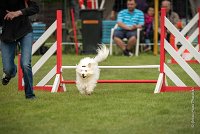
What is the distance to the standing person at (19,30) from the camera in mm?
11086

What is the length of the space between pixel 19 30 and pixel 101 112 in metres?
2.04

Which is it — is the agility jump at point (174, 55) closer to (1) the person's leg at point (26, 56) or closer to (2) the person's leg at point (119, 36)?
(1) the person's leg at point (26, 56)

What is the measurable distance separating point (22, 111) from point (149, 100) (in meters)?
2.21

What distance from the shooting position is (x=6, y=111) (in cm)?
1036

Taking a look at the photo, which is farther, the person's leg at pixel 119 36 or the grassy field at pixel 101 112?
the person's leg at pixel 119 36

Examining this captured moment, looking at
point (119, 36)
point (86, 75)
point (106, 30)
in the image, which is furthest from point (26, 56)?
point (106, 30)

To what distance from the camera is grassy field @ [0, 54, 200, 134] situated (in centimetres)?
880

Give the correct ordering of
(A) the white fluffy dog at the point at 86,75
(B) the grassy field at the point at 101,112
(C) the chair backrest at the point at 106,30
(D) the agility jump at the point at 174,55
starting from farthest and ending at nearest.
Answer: (C) the chair backrest at the point at 106,30 < (D) the agility jump at the point at 174,55 < (A) the white fluffy dog at the point at 86,75 < (B) the grassy field at the point at 101,112

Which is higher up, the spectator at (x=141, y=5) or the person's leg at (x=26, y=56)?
the person's leg at (x=26, y=56)

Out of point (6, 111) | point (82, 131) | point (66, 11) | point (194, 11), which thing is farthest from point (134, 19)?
point (82, 131)

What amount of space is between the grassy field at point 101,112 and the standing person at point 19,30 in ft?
1.95

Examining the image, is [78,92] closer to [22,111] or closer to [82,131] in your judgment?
[22,111]

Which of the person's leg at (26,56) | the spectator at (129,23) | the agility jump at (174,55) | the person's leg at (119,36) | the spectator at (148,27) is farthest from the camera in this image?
the spectator at (148,27)

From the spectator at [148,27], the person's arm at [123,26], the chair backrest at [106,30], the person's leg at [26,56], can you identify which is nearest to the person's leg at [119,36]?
the person's arm at [123,26]
